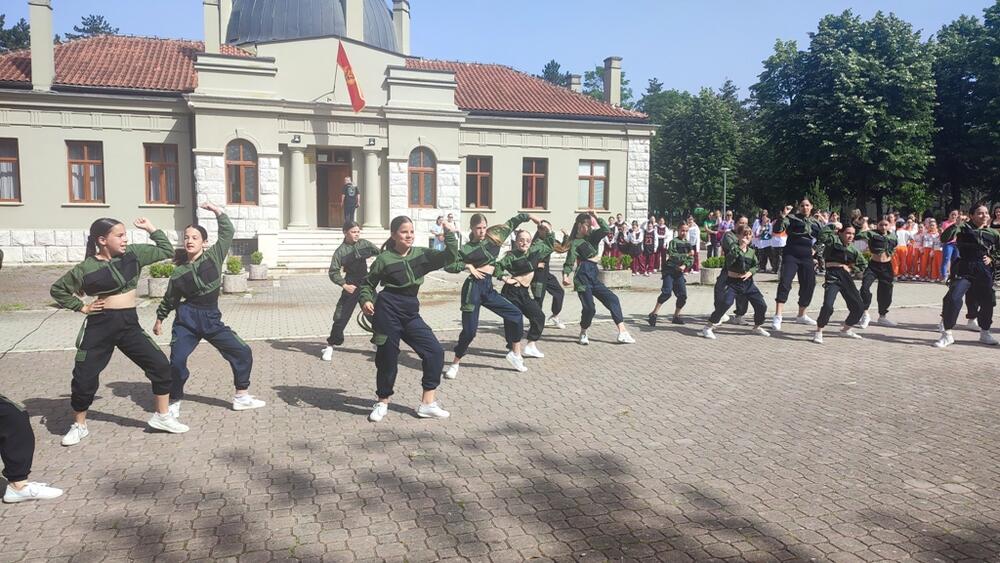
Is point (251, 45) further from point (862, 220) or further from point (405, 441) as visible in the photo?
point (405, 441)

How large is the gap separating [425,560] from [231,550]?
3.85 feet

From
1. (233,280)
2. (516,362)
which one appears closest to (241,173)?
(233,280)

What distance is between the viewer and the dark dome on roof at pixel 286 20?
31.7 meters

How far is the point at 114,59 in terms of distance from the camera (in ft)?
93.5

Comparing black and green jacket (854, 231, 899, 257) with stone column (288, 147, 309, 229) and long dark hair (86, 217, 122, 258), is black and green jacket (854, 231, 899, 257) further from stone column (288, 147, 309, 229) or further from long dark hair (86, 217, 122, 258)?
stone column (288, 147, 309, 229)

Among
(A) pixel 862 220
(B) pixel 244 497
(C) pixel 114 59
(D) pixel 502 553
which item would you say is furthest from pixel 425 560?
(C) pixel 114 59

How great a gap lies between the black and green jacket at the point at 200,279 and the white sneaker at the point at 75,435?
4.16ft

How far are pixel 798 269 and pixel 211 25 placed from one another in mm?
25408

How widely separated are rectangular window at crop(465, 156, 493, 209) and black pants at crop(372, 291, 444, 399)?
24.3m

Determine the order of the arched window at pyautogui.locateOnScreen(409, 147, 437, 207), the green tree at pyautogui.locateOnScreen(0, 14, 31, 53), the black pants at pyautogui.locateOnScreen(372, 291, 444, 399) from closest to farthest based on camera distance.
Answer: the black pants at pyautogui.locateOnScreen(372, 291, 444, 399)
the arched window at pyautogui.locateOnScreen(409, 147, 437, 207)
the green tree at pyautogui.locateOnScreen(0, 14, 31, 53)

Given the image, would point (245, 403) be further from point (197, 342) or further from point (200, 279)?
point (200, 279)

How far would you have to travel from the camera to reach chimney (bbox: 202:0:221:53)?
28.6 metres

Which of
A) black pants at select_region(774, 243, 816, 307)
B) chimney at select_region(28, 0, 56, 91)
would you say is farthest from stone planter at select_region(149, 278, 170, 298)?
chimney at select_region(28, 0, 56, 91)

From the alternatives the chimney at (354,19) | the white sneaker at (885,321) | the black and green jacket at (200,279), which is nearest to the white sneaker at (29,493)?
the black and green jacket at (200,279)
